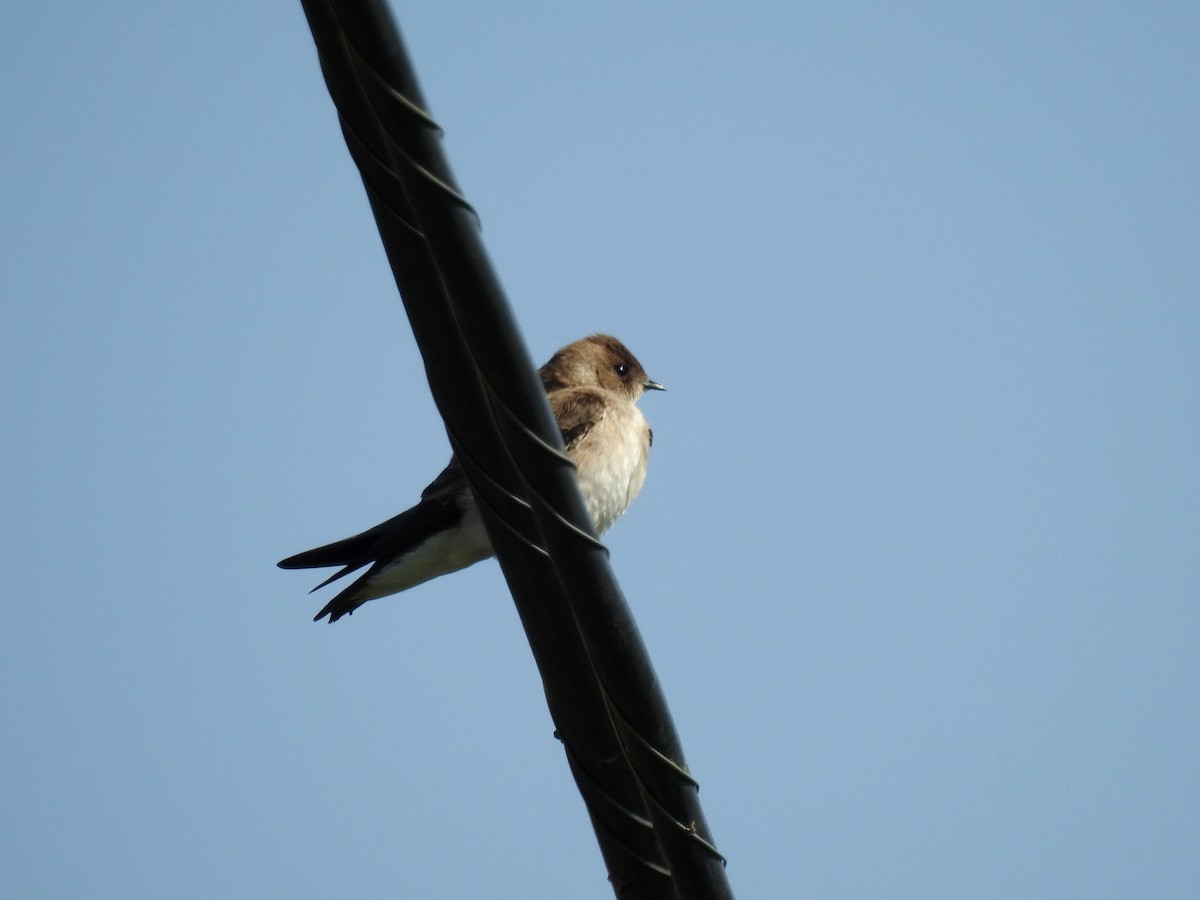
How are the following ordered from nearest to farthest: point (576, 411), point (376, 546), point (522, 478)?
1. point (522, 478)
2. point (376, 546)
3. point (576, 411)

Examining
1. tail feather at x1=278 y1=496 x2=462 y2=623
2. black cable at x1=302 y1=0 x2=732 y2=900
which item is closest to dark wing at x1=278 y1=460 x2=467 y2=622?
tail feather at x1=278 y1=496 x2=462 y2=623

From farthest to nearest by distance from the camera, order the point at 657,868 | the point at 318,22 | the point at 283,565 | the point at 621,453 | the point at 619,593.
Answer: the point at 621,453
the point at 283,565
the point at 657,868
the point at 619,593
the point at 318,22

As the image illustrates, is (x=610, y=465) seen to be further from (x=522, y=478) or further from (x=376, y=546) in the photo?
(x=522, y=478)

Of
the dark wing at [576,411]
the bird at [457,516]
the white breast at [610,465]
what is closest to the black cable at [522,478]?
the bird at [457,516]

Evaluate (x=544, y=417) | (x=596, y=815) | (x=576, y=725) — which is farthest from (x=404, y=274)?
(x=596, y=815)

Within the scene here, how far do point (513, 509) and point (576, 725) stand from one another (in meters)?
0.39

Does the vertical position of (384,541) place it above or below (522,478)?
above

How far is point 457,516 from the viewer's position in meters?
5.59

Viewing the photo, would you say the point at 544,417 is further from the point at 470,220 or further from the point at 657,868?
the point at 657,868

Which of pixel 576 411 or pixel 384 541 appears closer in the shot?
pixel 384 541

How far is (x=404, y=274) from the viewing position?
83.8 inches

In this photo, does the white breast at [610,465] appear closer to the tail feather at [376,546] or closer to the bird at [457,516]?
the bird at [457,516]

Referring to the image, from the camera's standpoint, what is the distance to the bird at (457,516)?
5.54 m

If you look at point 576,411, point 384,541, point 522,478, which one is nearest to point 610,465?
point 576,411
